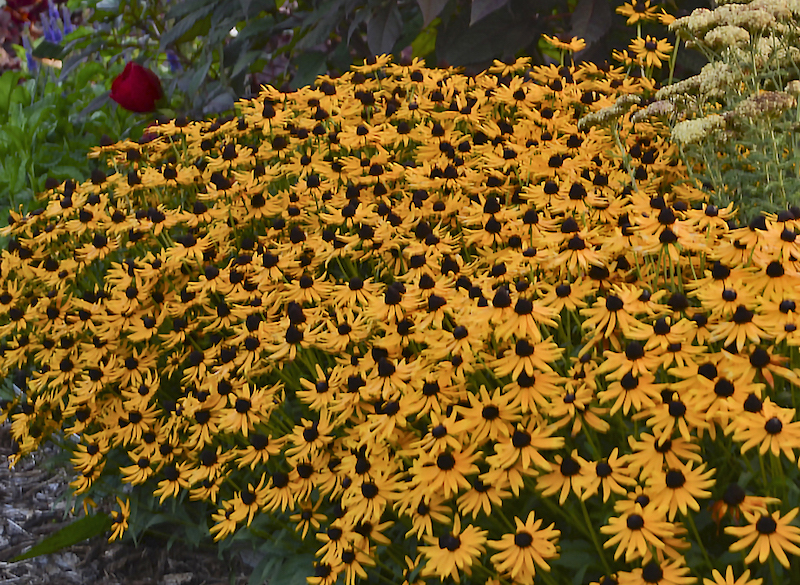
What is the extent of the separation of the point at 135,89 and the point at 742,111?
8.35 ft

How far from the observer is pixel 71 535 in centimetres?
261

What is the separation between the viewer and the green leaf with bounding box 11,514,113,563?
2600 millimetres

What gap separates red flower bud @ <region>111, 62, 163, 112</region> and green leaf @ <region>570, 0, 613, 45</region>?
181 cm

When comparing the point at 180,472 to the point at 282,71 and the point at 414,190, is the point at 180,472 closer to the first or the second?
the point at 414,190

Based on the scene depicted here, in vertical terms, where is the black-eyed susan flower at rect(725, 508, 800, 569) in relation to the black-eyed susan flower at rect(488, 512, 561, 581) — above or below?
above

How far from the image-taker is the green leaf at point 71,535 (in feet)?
8.53

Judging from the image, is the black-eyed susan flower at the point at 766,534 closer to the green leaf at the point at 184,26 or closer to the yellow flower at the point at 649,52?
the yellow flower at the point at 649,52

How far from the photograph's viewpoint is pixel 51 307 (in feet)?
8.24

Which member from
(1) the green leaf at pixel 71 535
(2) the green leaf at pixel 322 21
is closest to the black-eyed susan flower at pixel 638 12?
(2) the green leaf at pixel 322 21

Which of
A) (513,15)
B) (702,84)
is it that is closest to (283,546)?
(702,84)

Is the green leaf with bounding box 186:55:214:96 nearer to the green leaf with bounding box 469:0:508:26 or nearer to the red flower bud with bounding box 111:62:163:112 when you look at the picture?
the red flower bud with bounding box 111:62:163:112

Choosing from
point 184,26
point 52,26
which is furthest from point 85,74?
point 184,26

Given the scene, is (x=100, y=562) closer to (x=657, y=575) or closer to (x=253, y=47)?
(x=657, y=575)

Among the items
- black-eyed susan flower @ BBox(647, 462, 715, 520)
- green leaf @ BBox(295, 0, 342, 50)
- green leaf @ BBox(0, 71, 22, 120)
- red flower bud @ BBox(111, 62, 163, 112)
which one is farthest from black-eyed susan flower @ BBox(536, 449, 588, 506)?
green leaf @ BBox(0, 71, 22, 120)
